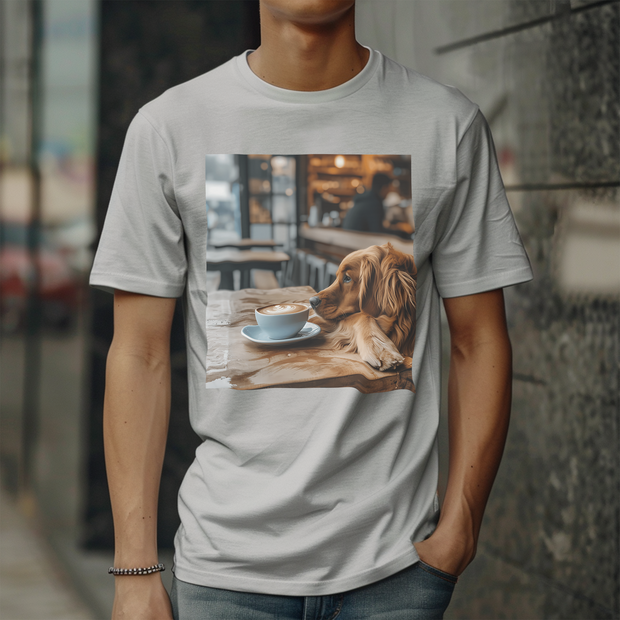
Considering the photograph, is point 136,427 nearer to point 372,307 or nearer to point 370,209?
point 372,307

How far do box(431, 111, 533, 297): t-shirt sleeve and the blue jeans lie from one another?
521 millimetres

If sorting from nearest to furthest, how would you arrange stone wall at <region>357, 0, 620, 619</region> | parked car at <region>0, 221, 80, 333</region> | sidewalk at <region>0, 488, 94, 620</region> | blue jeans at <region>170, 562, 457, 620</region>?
blue jeans at <region>170, 562, 457, 620</region> → stone wall at <region>357, 0, 620, 619</region> → sidewalk at <region>0, 488, 94, 620</region> → parked car at <region>0, 221, 80, 333</region>

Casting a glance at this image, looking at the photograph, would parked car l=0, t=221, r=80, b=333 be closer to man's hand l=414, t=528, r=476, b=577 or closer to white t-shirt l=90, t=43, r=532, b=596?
Answer: white t-shirt l=90, t=43, r=532, b=596

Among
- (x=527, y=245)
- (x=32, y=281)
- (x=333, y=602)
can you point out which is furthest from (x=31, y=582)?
(x=333, y=602)

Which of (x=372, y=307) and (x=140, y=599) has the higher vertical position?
(x=372, y=307)

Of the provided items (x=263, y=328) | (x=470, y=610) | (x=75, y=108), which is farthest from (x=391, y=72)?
(x=75, y=108)

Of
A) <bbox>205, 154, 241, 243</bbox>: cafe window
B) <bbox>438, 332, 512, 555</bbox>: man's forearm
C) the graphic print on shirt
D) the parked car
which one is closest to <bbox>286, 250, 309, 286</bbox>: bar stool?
the graphic print on shirt

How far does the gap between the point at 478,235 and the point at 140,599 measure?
88 cm

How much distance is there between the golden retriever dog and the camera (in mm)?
1362

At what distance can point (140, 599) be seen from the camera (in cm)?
135

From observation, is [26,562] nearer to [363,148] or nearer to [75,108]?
[75,108]

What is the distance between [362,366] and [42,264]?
13.8ft

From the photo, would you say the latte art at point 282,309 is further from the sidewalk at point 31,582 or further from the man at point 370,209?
the sidewalk at point 31,582

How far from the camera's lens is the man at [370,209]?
1.40 metres
